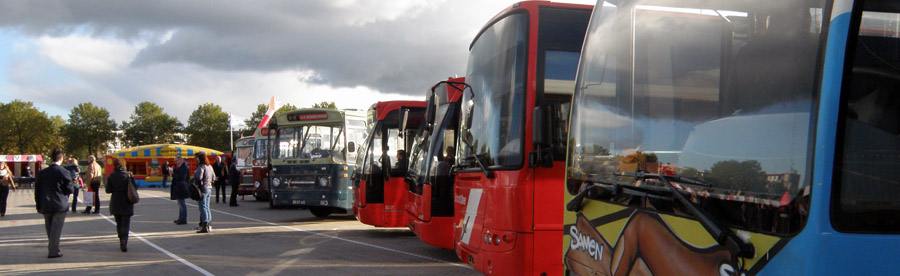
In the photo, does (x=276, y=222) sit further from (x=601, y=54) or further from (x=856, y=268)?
(x=856, y=268)

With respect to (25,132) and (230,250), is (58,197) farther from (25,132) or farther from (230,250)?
(25,132)

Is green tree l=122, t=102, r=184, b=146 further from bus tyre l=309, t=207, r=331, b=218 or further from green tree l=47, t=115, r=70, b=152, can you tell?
bus tyre l=309, t=207, r=331, b=218

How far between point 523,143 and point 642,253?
8.14 ft

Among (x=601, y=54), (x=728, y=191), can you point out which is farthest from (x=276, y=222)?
(x=728, y=191)

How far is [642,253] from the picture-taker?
3.35 metres

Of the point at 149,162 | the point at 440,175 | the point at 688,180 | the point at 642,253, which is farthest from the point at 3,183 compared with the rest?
the point at 149,162

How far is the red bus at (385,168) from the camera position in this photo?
40.9 ft

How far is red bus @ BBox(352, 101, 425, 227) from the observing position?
1245cm

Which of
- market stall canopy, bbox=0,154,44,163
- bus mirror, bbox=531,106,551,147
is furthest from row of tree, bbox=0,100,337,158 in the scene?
bus mirror, bbox=531,106,551,147

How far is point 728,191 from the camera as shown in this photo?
2.68 metres

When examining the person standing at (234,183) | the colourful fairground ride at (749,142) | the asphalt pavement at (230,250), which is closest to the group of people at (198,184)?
the asphalt pavement at (230,250)

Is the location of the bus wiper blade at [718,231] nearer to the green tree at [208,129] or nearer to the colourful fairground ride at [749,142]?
the colourful fairground ride at [749,142]

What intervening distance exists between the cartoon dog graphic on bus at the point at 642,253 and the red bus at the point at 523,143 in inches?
48.3

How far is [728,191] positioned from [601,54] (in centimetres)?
175
